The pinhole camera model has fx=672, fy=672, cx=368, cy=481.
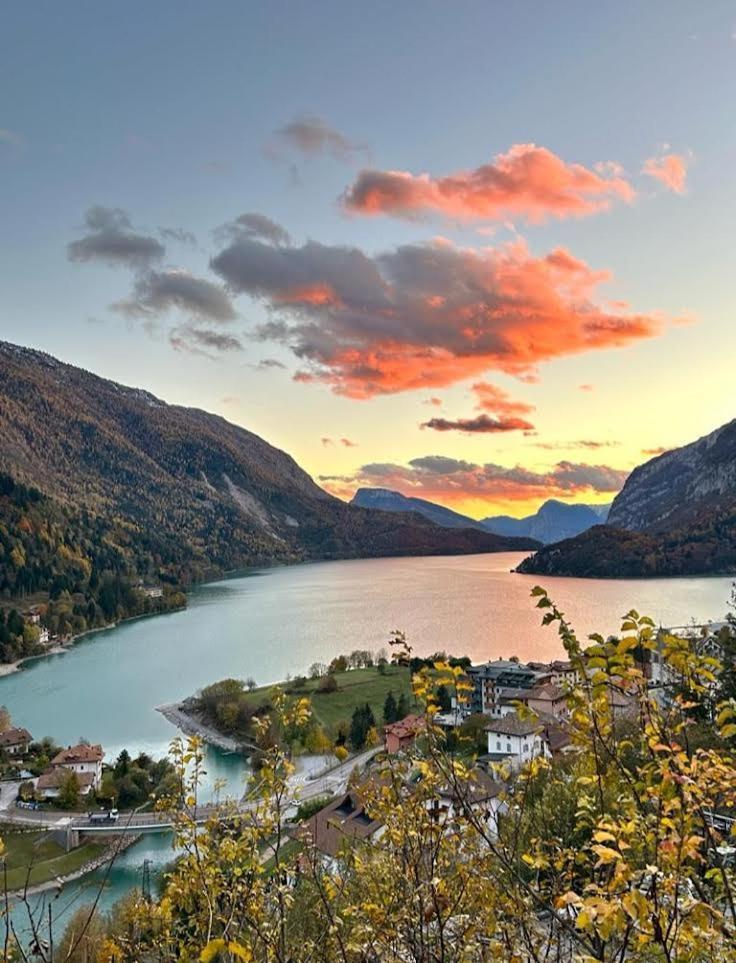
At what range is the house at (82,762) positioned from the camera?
26562mm

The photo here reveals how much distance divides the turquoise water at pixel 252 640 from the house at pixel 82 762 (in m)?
3.01

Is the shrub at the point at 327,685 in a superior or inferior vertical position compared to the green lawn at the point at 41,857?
superior

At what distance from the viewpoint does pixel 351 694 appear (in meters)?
38.4

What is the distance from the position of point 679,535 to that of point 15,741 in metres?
114

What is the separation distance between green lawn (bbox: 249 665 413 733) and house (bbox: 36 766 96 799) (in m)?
9.83

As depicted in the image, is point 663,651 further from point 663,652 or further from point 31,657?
point 31,657

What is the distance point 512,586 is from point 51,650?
6313 centimetres

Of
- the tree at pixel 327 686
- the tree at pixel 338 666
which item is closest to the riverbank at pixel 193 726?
the tree at pixel 327 686

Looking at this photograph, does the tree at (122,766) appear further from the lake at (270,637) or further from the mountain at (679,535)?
the mountain at (679,535)

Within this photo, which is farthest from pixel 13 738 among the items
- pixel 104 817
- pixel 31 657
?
pixel 31 657

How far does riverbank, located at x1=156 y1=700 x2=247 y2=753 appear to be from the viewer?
108 feet

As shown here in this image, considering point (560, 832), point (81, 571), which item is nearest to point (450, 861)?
point (560, 832)

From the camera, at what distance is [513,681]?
33031 mm

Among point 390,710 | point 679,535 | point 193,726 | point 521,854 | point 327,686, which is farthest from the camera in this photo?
point 679,535
